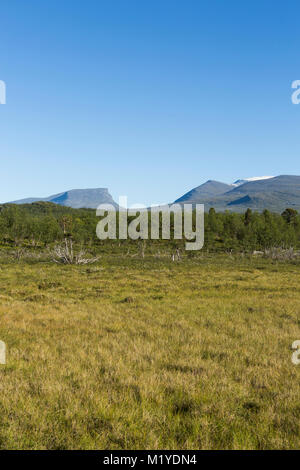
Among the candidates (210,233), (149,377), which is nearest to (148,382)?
(149,377)

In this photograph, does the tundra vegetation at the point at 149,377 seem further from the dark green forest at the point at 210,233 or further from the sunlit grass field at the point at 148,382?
the dark green forest at the point at 210,233

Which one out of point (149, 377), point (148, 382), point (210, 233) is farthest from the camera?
point (210, 233)

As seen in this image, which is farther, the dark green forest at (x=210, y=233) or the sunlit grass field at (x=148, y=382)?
the dark green forest at (x=210, y=233)

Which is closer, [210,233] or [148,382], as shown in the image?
[148,382]

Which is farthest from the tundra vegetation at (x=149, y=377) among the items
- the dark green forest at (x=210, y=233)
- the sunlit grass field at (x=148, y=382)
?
the dark green forest at (x=210, y=233)

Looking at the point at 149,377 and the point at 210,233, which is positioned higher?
the point at 210,233

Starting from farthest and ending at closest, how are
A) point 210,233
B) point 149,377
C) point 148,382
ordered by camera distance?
1. point 210,233
2. point 149,377
3. point 148,382

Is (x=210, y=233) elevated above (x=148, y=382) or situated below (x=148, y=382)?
above

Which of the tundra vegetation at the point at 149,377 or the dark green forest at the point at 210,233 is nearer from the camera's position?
the tundra vegetation at the point at 149,377

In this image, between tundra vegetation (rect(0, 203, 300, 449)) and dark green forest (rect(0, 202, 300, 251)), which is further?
dark green forest (rect(0, 202, 300, 251))

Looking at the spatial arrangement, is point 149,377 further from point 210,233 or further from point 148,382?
point 210,233

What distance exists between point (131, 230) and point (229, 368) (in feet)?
278

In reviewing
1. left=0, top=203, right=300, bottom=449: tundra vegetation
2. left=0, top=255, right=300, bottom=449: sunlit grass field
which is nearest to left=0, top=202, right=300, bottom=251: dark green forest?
left=0, top=203, right=300, bottom=449: tundra vegetation

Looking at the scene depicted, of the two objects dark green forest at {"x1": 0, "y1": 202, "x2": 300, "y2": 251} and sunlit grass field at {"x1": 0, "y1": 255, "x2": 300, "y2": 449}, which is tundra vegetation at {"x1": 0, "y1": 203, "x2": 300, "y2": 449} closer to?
sunlit grass field at {"x1": 0, "y1": 255, "x2": 300, "y2": 449}
